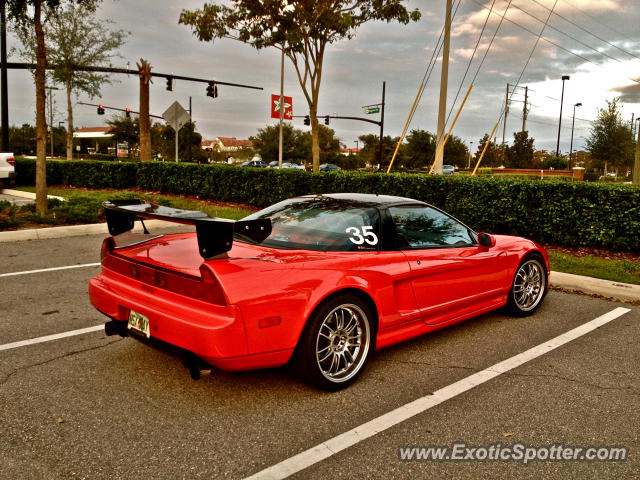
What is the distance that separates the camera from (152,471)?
2406 millimetres

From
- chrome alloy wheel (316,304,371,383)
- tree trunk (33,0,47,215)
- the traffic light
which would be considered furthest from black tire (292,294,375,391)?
the traffic light

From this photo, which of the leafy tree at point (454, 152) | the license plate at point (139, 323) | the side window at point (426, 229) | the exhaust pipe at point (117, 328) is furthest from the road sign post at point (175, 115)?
the leafy tree at point (454, 152)

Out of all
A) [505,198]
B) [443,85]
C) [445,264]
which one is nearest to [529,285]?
[445,264]

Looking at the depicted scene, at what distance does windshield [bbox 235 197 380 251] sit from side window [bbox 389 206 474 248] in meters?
0.27

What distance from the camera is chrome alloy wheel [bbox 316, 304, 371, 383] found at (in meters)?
3.24

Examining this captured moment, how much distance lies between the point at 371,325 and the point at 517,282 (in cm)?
227

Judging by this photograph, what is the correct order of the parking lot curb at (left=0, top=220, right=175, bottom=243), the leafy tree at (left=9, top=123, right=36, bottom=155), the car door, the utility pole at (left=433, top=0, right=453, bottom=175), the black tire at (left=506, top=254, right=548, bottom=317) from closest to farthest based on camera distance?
1. the car door
2. the black tire at (left=506, top=254, right=548, bottom=317)
3. the parking lot curb at (left=0, top=220, right=175, bottom=243)
4. the utility pole at (left=433, top=0, right=453, bottom=175)
5. the leafy tree at (left=9, top=123, right=36, bottom=155)

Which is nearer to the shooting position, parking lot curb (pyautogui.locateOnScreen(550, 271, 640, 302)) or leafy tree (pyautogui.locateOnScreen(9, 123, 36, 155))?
parking lot curb (pyautogui.locateOnScreen(550, 271, 640, 302))

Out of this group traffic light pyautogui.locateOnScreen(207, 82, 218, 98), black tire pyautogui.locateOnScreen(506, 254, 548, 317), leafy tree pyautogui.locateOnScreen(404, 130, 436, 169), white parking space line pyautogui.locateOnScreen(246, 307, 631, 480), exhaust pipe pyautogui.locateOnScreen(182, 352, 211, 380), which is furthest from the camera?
leafy tree pyautogui.locateOnScreen(404, 130, 436, 169)

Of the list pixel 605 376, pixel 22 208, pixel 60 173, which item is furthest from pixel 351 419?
→ pixel 60 173

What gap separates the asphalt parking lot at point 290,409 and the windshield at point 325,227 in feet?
3.08

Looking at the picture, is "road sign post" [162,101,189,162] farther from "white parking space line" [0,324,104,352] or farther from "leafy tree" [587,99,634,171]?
"leafy tree" [587,99,634,171]

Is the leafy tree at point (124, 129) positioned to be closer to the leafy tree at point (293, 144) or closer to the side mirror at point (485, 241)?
the leafy tree at point (293, 144)

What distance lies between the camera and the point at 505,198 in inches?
367
